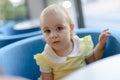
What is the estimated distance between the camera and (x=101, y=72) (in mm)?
592

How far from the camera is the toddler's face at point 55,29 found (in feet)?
2.98

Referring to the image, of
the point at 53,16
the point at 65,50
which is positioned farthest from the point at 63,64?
the point at 53,16

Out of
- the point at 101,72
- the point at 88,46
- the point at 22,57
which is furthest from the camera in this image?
the point at 22,57

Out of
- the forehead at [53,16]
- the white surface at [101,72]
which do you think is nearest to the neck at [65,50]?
the forehead at [53,16]

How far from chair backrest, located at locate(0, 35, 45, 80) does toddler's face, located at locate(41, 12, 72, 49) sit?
225mm

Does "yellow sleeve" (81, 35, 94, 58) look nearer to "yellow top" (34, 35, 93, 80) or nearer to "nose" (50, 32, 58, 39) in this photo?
"yellow top" (34, 35, 93, 80)

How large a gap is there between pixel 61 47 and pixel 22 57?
0.25 metres

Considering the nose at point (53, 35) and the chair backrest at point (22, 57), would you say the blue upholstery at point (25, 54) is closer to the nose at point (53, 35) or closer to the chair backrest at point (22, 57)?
the chair backrest at point (22, 57)

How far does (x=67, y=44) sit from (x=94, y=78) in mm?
422

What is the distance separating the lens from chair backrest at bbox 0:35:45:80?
1.07m

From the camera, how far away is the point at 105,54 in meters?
0.99

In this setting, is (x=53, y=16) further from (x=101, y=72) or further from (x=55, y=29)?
(x=101, y=72)

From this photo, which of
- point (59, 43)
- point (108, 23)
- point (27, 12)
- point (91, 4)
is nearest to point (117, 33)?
point (59, 43)

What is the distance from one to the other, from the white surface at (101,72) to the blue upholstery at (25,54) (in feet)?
1.12
